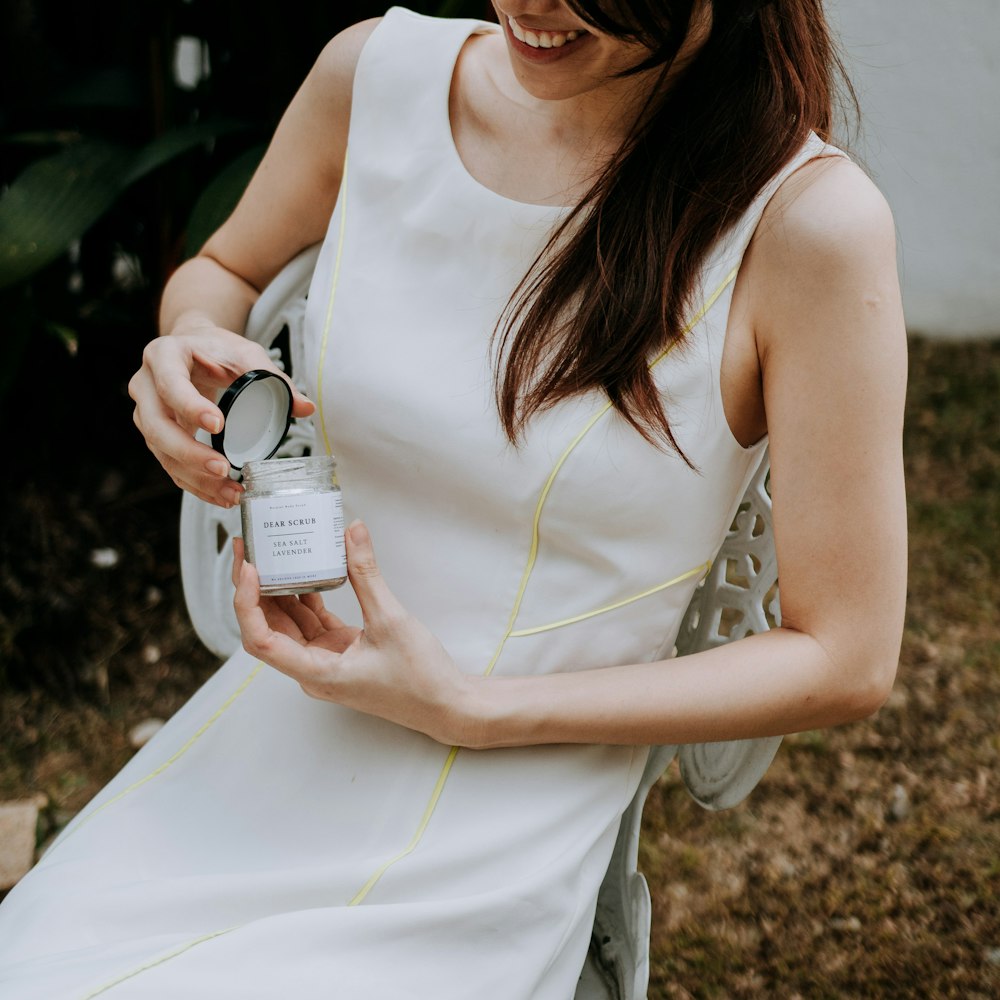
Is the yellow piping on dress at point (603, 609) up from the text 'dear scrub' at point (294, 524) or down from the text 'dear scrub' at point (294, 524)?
down

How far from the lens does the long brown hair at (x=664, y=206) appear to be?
1130 millimetres

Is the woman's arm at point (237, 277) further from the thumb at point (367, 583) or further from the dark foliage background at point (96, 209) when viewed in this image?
the dark foliage background at point (96, 209)

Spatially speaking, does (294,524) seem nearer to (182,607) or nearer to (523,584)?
(523,584)

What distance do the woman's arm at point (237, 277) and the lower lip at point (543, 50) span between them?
30 centimetres

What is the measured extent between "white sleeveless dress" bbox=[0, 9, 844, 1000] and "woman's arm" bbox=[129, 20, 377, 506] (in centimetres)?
7

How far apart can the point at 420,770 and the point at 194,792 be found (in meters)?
0.26

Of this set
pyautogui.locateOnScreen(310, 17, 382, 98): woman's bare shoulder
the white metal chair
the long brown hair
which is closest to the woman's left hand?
the long brown hair

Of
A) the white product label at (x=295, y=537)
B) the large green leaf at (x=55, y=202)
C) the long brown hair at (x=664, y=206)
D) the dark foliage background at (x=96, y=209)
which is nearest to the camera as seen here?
the white product label at (x=295, y=537)

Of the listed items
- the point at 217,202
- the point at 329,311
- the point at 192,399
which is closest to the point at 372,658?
the point at 192,399

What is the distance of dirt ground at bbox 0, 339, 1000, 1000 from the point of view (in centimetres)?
197

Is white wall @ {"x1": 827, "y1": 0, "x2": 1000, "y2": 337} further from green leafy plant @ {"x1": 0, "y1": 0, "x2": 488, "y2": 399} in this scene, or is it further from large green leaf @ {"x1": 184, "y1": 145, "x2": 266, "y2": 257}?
large green leaf @ {"x1": 184, "y1": 145, "x2": 266, "y2": 257}

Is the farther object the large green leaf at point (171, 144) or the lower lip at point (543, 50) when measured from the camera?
the large green leaf at point (171, 144)

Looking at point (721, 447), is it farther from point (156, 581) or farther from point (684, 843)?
point (156, 581)

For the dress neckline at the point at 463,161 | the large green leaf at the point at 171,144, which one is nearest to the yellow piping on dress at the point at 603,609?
the dress neckline at the point at 463,161
